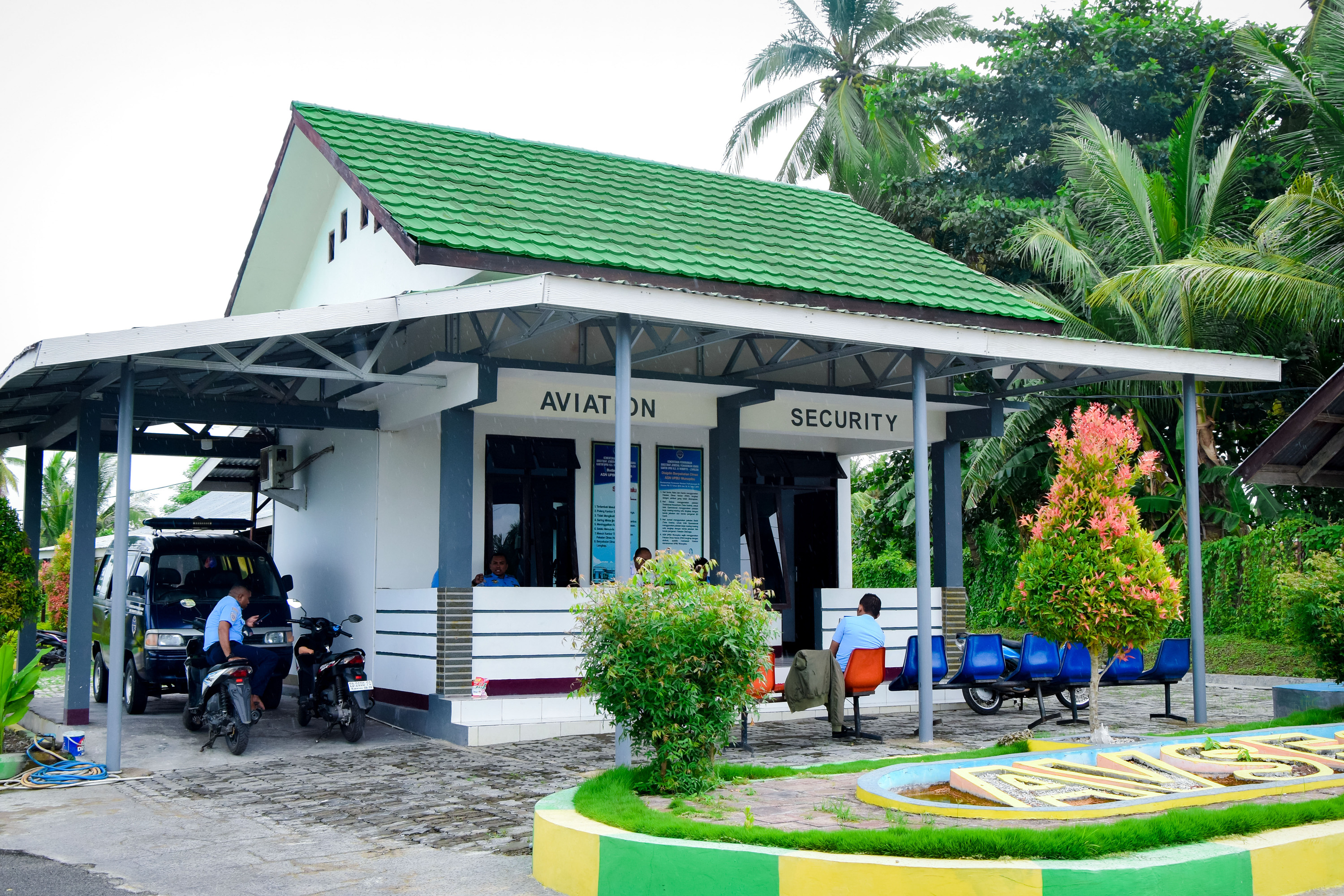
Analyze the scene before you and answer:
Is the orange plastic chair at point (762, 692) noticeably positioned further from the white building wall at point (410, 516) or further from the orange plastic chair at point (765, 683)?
the white building wall at point (410, 516)

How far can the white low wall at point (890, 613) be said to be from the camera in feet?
46.1

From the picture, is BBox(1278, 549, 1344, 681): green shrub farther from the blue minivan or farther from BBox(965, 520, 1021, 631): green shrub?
BBox(965, 520, 1021, 631): green shrub

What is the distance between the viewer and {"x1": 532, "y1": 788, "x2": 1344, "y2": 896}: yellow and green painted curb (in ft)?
16.1

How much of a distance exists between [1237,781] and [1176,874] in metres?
2.60

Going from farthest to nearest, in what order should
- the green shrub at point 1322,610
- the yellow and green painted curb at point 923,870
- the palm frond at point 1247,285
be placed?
1. the palm frond at point 1247,285
2. the green shrub at point 1322,610
3. the yellow and green painted curb at point 923,870

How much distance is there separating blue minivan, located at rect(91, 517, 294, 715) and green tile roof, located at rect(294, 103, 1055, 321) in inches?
200

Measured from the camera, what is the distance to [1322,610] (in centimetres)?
1014

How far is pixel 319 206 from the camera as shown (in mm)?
15859

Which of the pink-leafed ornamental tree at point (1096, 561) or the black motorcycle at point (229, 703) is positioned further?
the black motorcycle at point (229, 703)

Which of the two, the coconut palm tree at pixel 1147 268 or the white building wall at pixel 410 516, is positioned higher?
the coconut palm tree at pixel 1147 268

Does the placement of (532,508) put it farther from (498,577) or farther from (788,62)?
(788,62)

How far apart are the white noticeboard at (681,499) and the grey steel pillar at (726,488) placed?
0.96 m

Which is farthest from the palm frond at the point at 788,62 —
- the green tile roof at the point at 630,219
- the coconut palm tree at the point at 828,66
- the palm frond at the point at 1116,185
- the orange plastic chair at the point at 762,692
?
the orange plastic chair at the point at 762,692

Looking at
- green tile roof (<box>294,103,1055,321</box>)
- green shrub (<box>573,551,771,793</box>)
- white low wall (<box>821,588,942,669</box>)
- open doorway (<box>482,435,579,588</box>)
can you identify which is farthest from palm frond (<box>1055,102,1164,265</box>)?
green shrub (<box>573,551,771,793</box>)
